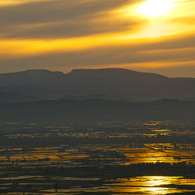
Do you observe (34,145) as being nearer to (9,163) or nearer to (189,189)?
→ (9,163)

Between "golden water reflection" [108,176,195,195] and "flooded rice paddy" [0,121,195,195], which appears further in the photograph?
"flooded rice paddy" [0,121,195,195]

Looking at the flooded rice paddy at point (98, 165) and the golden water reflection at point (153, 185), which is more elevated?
the flooded rice paddy at point (98, 165)

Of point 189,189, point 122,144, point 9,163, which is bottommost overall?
point 189,189

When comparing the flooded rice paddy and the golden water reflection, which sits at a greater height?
the flooded rice paddy

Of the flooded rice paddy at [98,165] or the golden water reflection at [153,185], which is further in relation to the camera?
the flooded rice paddy at [98,165]

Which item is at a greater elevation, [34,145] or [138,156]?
[34,145]

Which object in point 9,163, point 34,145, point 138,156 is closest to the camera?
point 9,163

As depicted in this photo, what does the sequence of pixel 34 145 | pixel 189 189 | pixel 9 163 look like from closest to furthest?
pixel 189 189
pixel 9 163
pixel 34 145

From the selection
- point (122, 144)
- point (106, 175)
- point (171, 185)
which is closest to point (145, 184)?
point (171, 185)

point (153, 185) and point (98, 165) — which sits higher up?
point (98, 165)

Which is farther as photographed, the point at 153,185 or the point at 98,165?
the point at 98,165

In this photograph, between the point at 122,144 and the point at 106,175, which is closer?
the point at 106,175
